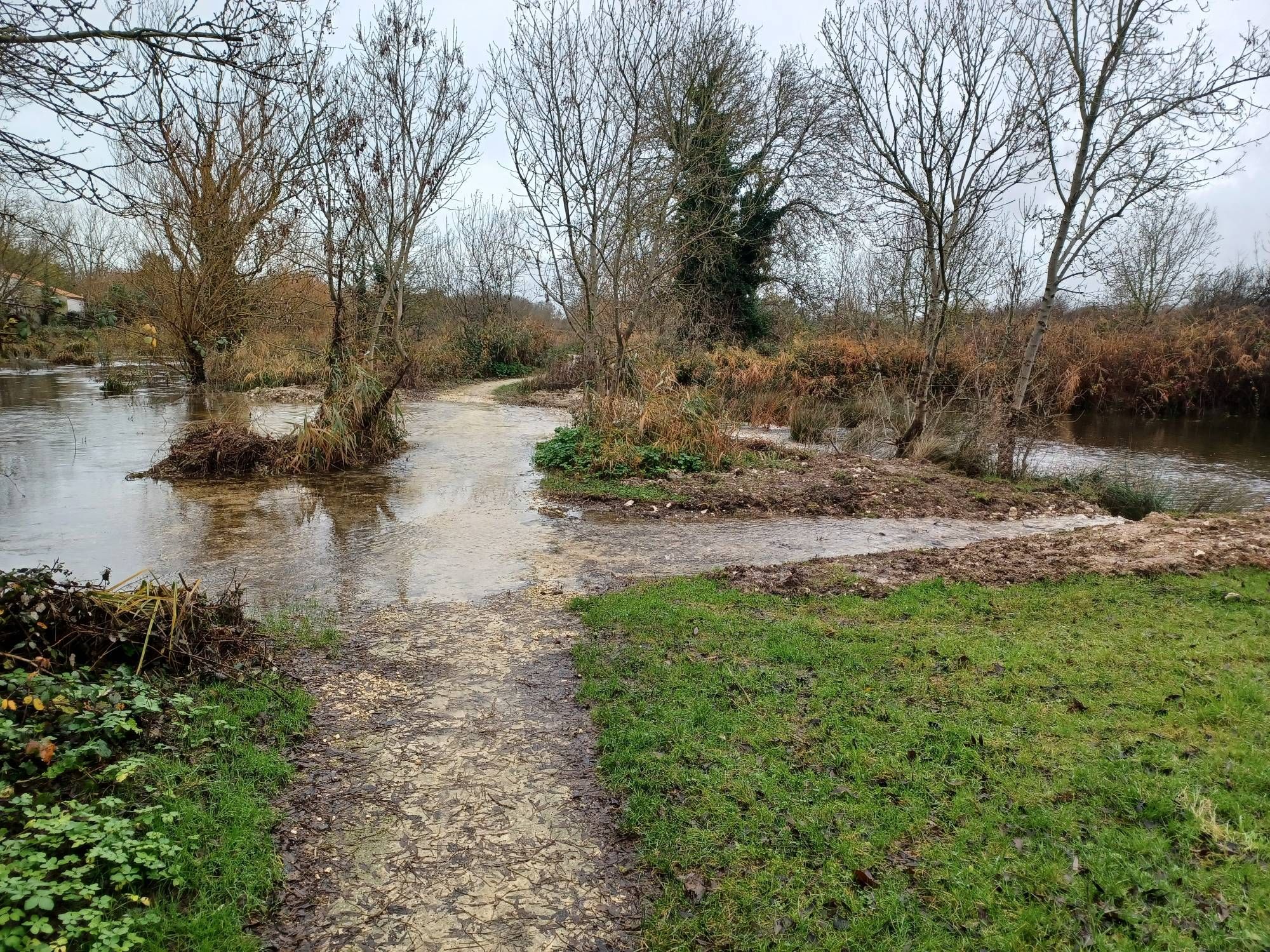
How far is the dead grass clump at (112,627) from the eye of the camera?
382cm

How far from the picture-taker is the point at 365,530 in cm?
902

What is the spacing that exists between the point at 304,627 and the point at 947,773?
4.81 meters

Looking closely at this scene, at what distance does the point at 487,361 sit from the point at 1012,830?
30.0 metres

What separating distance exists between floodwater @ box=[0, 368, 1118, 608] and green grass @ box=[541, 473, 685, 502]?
0.55 meters

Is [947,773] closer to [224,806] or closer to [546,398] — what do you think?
[224,806]

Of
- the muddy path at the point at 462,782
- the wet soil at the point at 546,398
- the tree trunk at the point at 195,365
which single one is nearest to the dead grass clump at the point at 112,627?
the muddy path at the point at 462,782

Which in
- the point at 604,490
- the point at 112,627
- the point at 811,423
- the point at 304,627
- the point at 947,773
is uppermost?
the point at 811,423

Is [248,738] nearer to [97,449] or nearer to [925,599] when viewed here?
[925,599]

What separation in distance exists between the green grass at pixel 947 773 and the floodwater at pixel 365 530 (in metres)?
2.27

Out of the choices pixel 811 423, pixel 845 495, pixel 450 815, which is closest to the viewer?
pixel 450 815

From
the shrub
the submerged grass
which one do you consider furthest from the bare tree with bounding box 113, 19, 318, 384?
the submerged grass

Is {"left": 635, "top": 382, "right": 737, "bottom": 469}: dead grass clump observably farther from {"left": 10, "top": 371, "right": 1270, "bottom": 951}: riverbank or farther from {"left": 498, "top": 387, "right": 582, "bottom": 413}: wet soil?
{"left": 498, "top": 387, "right": 582, "bottom": 413}: wet soil

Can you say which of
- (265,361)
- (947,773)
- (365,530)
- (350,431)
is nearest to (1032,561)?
(947,773)

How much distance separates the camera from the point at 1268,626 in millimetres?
5355
